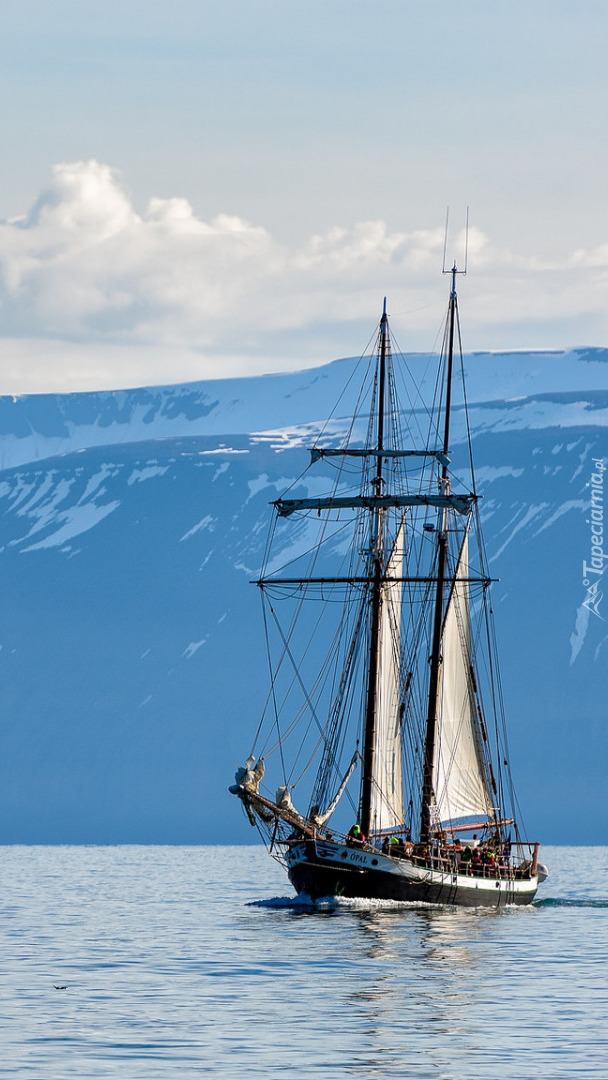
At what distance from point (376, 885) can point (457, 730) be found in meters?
11.8

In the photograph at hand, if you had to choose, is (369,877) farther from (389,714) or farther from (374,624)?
(374,624)

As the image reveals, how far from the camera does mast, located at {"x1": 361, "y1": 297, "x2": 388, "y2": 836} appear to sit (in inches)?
3999

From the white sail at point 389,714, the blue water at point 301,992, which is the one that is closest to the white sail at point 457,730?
the white sail at point 389,714

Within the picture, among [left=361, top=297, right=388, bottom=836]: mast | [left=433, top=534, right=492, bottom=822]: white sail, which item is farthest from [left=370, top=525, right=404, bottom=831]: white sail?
[left=433, top=534, right=492, bottom=822]: white sail

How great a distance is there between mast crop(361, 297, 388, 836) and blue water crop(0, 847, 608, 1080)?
5.68m

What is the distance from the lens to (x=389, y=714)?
105 metres

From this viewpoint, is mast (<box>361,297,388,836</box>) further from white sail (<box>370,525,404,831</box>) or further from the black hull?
the black hull

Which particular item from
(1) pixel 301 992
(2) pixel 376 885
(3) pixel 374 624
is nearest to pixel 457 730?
(3) pixel 374 624

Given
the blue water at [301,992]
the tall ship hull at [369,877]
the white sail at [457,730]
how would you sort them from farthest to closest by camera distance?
1. the white sail at [457,730]
2. the tall ship hull at [369,877]
3. the blue water at [301,992]

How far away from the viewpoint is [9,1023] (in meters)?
55.5

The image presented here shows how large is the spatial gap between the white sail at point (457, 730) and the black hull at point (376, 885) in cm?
439

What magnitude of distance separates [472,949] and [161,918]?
2661 centimetres

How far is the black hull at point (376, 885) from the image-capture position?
98.1 metres

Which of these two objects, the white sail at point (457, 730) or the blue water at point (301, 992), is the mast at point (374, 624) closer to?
the white sail at point (457, 730)
